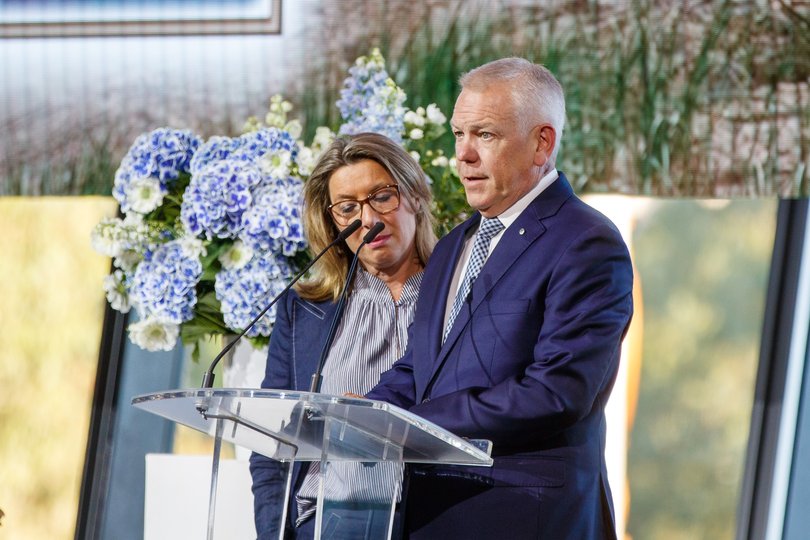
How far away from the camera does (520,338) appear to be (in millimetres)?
2229

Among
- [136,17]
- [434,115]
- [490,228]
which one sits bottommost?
[490,228]

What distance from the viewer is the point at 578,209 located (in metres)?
2.33

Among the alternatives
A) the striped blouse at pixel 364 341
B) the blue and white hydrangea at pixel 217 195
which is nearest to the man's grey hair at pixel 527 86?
the striped blouse at pixel 364 341

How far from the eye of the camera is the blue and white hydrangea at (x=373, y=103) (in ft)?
11.4

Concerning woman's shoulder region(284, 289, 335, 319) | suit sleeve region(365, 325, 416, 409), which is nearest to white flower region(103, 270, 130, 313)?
woman's shoulder region(284, 289, 335, 319)

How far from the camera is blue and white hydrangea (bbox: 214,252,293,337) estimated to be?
10.5 ft

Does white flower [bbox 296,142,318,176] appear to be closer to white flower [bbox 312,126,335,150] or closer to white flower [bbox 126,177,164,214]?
white flower [bbox 312,126,335,150]

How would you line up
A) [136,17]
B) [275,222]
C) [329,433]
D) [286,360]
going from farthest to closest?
[136,17], [275,222], [286,360], [329,433]

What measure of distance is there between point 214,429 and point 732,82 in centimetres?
253

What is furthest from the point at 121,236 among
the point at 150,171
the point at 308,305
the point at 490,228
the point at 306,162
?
the point at 490,228

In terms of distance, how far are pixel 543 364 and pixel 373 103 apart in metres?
1.58

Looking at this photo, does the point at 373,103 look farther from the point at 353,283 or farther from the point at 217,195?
the point at 353,283

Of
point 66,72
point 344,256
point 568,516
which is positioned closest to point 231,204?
point 344,256

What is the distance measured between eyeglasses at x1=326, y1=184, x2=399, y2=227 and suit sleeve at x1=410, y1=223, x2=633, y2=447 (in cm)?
78
